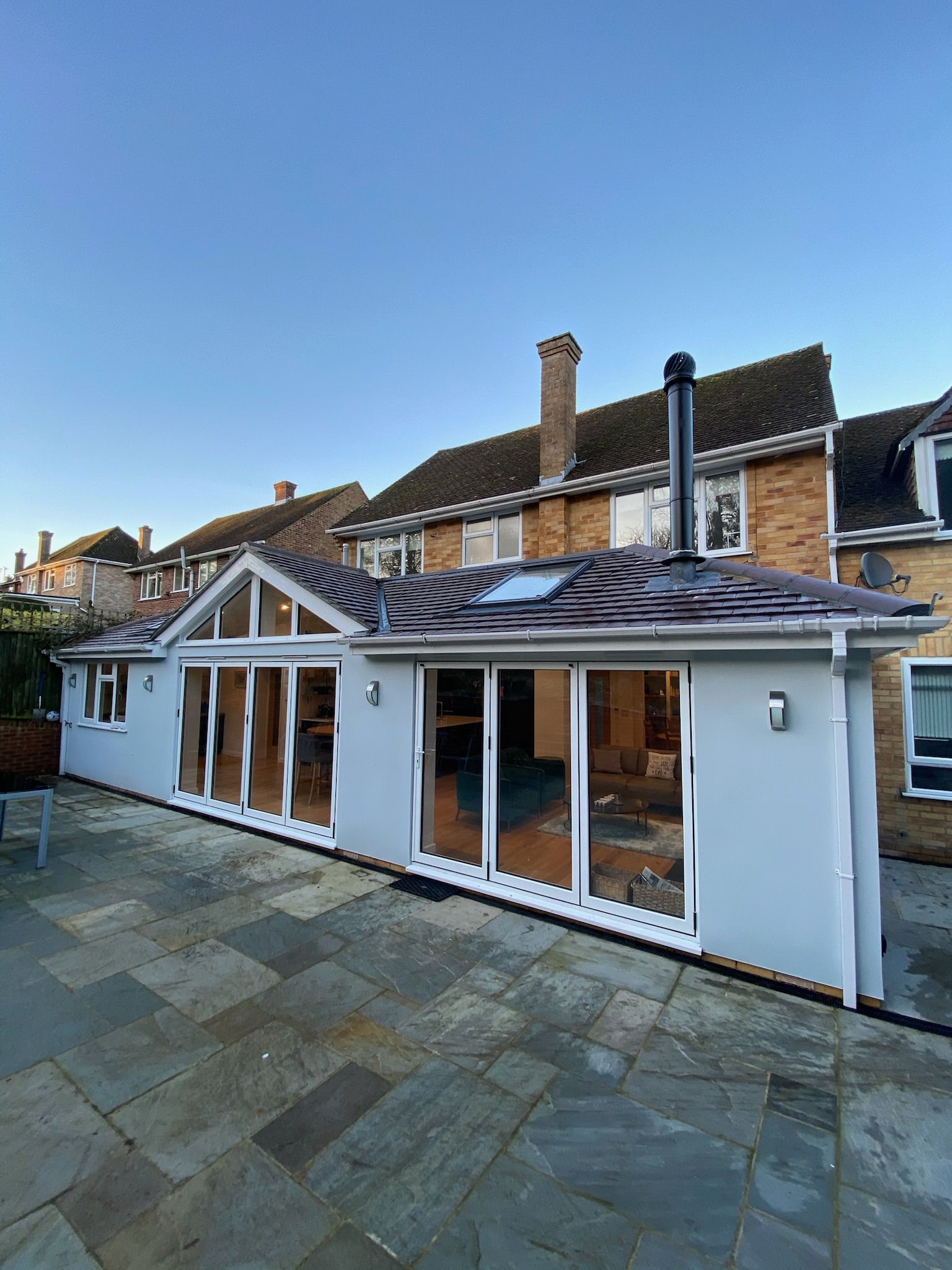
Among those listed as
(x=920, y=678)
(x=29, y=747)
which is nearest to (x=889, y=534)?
(x=920, y=678)

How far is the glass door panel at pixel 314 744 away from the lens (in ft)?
25.0

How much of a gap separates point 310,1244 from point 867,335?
45.5 feet

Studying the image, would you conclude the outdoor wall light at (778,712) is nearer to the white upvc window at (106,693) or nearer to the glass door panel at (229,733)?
the glass door panel at (229,733)

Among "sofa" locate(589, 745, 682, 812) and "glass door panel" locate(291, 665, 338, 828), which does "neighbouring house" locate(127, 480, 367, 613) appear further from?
"sofa" locate(589, 745, 682, 812)

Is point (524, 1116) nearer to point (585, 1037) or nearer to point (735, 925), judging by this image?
point (585, 1037)

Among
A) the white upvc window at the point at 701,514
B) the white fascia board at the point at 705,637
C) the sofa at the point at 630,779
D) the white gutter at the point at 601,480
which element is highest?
the white gutter at the point at 601,480

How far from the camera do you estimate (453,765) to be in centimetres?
645

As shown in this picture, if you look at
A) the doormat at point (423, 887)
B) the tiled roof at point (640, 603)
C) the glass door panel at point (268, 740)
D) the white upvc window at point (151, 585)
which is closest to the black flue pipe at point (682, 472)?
the tiled roof at point (640, 603)

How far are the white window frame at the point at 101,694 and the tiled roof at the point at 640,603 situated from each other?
691 centimetres

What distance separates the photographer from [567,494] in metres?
11.5

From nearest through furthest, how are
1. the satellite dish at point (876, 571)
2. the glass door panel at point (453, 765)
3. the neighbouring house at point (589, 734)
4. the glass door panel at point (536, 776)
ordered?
1. the neighbouring house at point (589, 734)
2. the satellite dish at point (876, 571)
3. the glass door panel at point (536, 776)
4. the glass door panel at point (453, 765)

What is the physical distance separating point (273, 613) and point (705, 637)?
256 inches

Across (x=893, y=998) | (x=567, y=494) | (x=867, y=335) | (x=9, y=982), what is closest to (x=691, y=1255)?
(x=893, y=998)

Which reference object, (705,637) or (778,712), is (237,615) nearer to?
(705,637)
